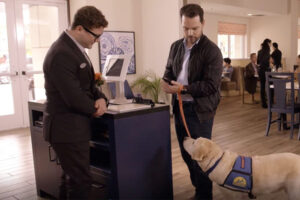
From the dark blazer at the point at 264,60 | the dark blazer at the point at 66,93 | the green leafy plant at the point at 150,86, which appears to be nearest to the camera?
the dark blazer at the point at 66,93

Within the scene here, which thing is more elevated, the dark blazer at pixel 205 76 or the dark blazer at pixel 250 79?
the dark blazer at pixel 205 76

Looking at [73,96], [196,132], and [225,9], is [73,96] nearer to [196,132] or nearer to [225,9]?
[196,132]

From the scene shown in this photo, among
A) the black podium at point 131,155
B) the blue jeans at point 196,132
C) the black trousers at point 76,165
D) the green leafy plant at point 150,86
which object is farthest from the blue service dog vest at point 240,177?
the green leafy plant at point 150,86

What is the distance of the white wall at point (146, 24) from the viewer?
6062mm

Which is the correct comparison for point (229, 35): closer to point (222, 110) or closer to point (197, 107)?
point (222, 110)

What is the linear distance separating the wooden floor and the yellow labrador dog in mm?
651

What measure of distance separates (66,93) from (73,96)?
4 centimetres

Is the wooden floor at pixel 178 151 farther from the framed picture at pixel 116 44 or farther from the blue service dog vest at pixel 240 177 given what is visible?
the framed picture at pixel 116 44

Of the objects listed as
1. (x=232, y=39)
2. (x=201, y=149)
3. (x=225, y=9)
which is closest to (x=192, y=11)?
(x=201, y=149)

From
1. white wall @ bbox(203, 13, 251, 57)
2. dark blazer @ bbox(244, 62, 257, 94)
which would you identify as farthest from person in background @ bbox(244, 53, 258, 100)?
white wall @ bbox(203, 13, 251, 57)

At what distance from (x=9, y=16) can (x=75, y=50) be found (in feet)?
14.8

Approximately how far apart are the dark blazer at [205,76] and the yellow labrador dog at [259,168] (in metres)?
0.24

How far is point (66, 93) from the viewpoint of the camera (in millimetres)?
1599

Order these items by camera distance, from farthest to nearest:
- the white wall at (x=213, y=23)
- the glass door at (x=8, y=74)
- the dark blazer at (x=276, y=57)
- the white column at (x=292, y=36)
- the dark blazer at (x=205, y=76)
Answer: the white column at (x=292, y=36) → the white wall at (x=213, y=23) → the dark blazer at (x=276, y=57) → the glass door at (x=8, y=74) → the dark blazer at (x=205, y=76)
